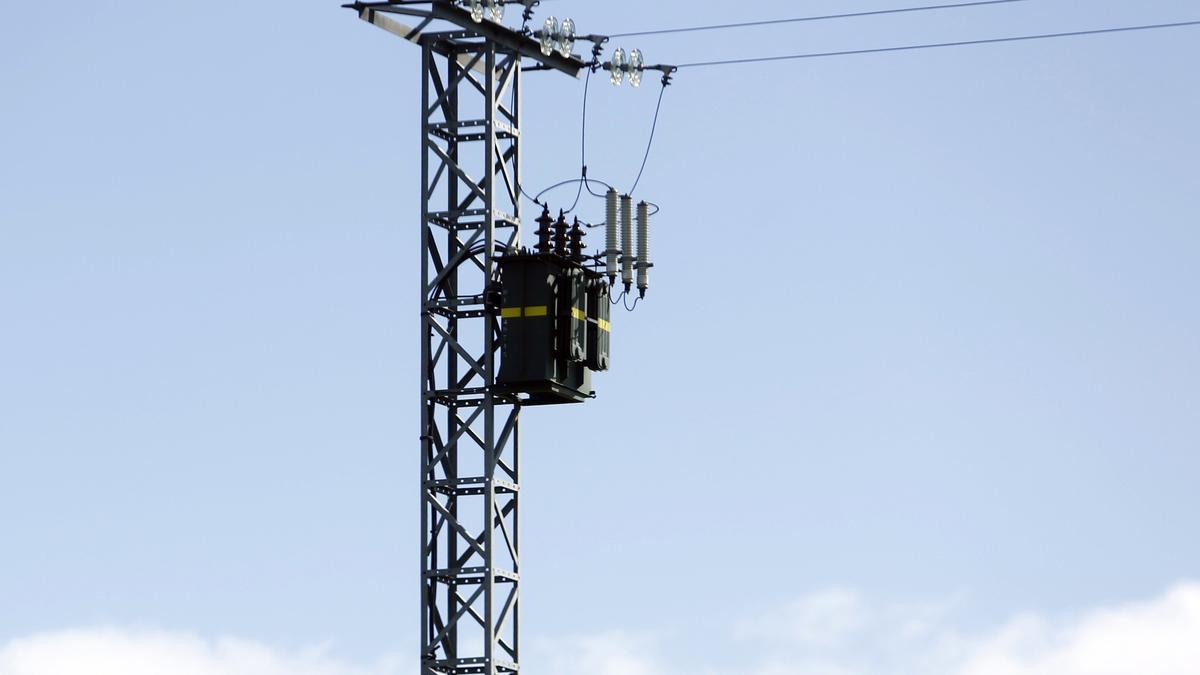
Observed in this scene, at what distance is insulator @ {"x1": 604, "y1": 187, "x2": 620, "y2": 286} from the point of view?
6544 centimetres

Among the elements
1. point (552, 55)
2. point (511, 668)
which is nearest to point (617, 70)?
point (552, 55)

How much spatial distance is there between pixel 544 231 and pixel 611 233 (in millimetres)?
1073

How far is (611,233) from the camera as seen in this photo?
215ft

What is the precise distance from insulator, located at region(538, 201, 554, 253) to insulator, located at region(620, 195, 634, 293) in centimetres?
113

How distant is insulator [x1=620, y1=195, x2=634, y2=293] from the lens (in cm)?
6550

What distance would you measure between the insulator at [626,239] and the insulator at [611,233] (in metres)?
0.11

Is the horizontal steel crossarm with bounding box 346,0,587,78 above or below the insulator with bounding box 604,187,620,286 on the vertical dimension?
above

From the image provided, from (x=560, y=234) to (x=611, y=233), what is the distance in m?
0.81

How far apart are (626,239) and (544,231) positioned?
132cm

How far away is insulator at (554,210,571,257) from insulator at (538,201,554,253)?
0.10 meters

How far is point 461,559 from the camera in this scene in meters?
64.6

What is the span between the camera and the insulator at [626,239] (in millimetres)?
65500

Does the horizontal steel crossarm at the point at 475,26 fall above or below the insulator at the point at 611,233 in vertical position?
above

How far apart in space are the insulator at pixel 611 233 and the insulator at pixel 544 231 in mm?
895
